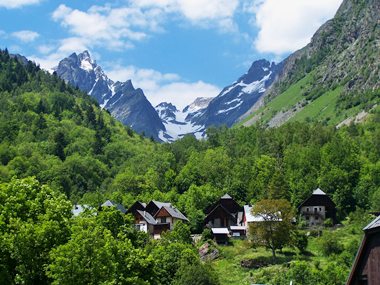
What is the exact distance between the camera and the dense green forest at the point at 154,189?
35906 millimetres

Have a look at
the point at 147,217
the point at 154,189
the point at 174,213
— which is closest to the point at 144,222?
the point at 147,217

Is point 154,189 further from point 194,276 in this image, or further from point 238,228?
point 194,276

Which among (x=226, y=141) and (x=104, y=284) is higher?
(x=226, y=141)

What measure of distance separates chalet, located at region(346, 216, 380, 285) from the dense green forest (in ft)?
61.5

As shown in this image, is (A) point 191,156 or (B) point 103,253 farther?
(A) point 191,156

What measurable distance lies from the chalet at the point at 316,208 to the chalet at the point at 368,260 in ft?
323

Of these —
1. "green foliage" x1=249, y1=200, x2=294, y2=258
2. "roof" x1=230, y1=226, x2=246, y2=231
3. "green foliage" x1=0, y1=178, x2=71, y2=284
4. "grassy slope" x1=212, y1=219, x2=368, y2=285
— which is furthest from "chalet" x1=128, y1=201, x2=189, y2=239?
"green foliage" x1=0, y1=178, x2=71, y2=284

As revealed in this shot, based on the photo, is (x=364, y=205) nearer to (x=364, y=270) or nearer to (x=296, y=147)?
(x=296, y=147)

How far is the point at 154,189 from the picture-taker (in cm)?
15162

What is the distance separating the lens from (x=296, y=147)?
15850 centimetres

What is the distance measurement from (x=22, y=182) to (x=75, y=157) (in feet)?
490

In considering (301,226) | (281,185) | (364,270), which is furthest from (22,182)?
(281,185)

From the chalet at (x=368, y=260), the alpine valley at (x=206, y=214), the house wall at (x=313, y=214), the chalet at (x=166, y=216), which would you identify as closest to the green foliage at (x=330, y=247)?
the alpine valley at (x=206, y=214)

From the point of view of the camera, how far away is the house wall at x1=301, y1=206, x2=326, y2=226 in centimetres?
11594
